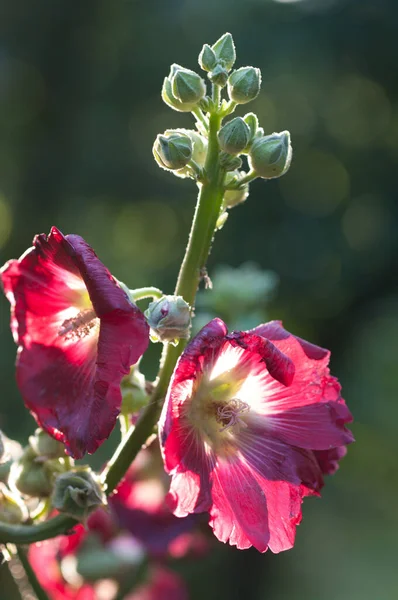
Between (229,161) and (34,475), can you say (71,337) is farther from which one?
(229,161)

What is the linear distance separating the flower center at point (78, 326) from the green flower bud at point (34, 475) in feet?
0.69

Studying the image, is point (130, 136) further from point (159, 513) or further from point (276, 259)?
point (159, 513)

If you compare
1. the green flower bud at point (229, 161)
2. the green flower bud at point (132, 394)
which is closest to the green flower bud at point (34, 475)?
the green flower bud at point (132, 394)

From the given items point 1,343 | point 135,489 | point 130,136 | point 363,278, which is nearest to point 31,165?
point 130,136

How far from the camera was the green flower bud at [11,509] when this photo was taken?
→ 1.36 metres

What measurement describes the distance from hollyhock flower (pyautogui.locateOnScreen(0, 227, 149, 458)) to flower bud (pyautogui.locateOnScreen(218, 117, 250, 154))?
0.26 meters

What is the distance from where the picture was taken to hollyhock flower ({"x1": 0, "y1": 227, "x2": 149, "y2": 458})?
122cm

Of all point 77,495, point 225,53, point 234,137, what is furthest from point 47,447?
point 225,53

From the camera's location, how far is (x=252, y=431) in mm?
1401

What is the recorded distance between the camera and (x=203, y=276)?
1302 millimetres

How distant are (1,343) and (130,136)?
1.92 metres

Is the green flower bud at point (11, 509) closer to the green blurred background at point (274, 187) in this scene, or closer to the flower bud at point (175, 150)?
the flower bud at point (175, 150)

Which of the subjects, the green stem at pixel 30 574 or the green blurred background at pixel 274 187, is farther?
the green blurred background at pixel 274 187

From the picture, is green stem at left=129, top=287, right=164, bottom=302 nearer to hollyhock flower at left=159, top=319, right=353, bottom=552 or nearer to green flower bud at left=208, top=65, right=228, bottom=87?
hollyhock flower at left=159, top=319, right=353, bottom=552
